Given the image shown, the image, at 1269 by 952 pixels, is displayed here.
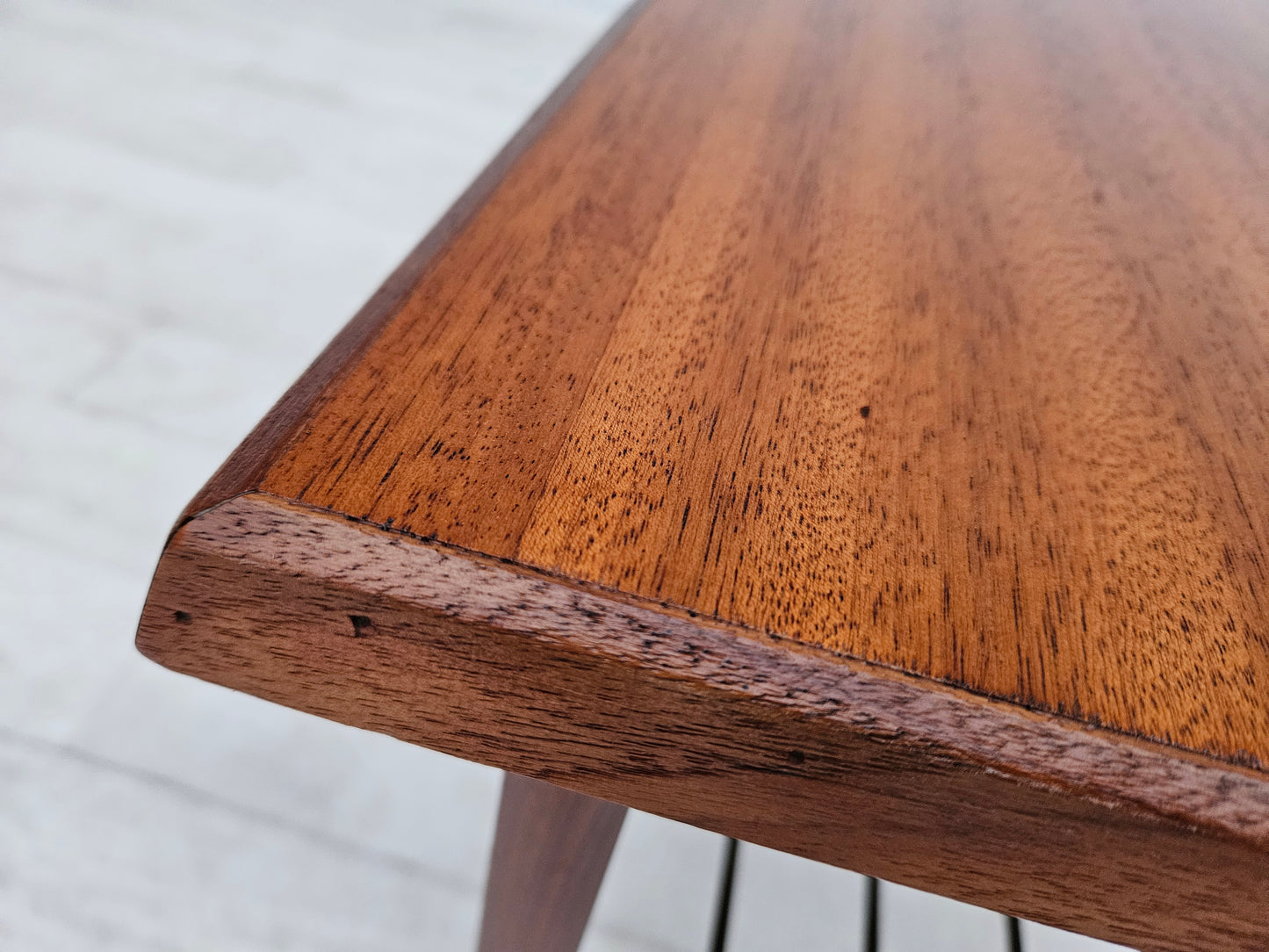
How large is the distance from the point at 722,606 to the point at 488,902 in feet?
0.86

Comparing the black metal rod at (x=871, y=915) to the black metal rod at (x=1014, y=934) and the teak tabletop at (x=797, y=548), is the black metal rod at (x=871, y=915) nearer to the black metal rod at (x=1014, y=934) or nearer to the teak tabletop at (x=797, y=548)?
the black metal rod at (x=1014, y=934)

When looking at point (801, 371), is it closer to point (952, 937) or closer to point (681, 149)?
point (681, 149)

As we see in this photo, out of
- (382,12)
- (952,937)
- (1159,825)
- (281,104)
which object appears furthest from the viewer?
(382,12)

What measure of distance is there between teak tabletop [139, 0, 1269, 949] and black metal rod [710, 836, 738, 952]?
14.4 inches

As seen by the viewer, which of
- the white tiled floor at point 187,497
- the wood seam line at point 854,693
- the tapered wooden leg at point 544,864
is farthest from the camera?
the white tiled floor at point 187,497

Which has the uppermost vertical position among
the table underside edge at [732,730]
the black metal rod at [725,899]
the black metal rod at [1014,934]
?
the table underside edge at [732,730]

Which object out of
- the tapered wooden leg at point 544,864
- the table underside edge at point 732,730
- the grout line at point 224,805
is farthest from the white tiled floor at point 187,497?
the table underside edge at point 732,730

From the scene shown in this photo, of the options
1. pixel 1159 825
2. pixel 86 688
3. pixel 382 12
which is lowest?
pixel 86 688

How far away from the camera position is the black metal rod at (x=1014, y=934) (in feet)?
1.78

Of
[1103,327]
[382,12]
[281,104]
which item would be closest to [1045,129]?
[1103,327]

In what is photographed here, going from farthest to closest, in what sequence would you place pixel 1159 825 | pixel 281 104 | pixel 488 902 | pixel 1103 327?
pixel 281 104, pixel 488 902, pixel 1103 327, pixel 1159 825

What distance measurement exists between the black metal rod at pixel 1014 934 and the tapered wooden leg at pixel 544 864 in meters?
0.28

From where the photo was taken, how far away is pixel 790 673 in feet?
0.56

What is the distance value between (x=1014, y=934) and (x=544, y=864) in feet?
1.07
